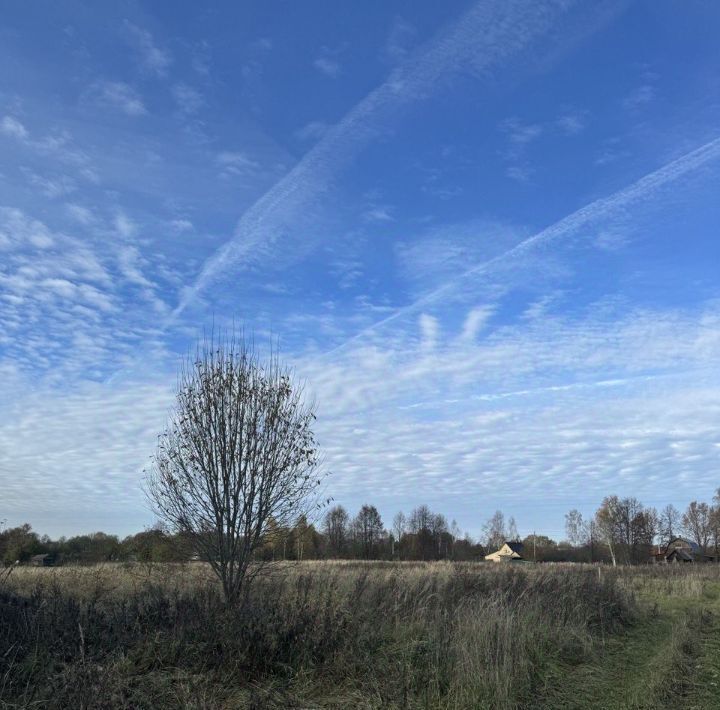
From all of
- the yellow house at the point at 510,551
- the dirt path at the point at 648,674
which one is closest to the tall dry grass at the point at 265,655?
the dirt path at the point at 648,674

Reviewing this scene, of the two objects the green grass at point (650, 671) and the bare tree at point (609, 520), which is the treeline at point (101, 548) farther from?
the bare tree at point (609, 520)

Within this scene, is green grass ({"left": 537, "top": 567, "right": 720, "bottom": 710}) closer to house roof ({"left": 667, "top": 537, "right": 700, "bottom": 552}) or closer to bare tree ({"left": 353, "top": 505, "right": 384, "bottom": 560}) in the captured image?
bare tree ({"left": 353, "top": 505, "right": 384, "bottom": 560})

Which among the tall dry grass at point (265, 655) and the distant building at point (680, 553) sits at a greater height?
the tall dry grass at point (265, 655)

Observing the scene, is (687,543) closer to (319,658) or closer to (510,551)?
(510,551)

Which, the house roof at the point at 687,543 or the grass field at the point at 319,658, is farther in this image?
the house roof at the point at 687,543

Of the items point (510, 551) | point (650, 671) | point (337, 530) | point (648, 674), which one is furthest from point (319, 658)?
point (510, 551)

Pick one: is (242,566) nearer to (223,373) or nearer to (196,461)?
(196,461)

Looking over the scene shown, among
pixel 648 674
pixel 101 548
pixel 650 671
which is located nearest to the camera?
pixel 648 674

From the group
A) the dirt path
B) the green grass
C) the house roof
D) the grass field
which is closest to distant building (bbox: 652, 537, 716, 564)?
the house roof

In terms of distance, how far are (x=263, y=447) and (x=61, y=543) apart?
41457 millimetres

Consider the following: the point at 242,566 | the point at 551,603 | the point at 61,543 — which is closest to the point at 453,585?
the point at 551,603

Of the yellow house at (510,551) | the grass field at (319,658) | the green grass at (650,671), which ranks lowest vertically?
the yellow house at (510,551)

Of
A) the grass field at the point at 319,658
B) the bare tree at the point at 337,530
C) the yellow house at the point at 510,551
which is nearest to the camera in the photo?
the grass field at the point at 319,658

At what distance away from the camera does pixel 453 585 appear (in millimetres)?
14375
